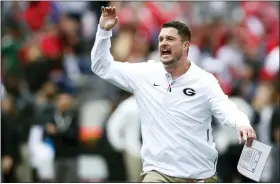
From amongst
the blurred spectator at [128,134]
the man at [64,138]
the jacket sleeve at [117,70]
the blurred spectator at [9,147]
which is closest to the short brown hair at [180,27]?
the jacket sleeve at [117,70]

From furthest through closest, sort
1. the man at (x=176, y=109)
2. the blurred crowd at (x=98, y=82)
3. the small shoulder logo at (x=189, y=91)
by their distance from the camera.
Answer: the blurred crowd at (x=98, y=82) → the small shoulder logo at (x=189, y=91) → the man at (x=176, y=109)

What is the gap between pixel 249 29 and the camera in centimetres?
2247

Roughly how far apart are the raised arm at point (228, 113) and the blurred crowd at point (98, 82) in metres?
6.34

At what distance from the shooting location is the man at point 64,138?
17359 mm

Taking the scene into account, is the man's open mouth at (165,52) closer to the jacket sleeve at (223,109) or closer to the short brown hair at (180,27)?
the short brown hair at (180,27)

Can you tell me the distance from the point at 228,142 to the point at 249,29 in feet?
18.3

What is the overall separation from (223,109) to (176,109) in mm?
484

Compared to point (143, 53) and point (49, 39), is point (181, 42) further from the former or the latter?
point (49, 39)

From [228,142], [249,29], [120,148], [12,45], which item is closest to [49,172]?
[120,148]

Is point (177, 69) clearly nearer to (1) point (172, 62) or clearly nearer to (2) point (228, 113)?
(1) point (172, 62)

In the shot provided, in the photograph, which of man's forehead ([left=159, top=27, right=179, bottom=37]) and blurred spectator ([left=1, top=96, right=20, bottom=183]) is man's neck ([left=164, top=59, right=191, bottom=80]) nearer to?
man's forehead ([left=159, top=27, right=179, bottom=37])

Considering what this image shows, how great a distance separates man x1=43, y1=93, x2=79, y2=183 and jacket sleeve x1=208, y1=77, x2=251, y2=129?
718 centimetres

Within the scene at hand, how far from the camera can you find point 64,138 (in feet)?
57.3

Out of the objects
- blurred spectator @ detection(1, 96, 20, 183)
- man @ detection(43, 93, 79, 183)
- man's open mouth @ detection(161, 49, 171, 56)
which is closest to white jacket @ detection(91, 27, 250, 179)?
man's open mouth @ detection(161, 49, 171, 56)
